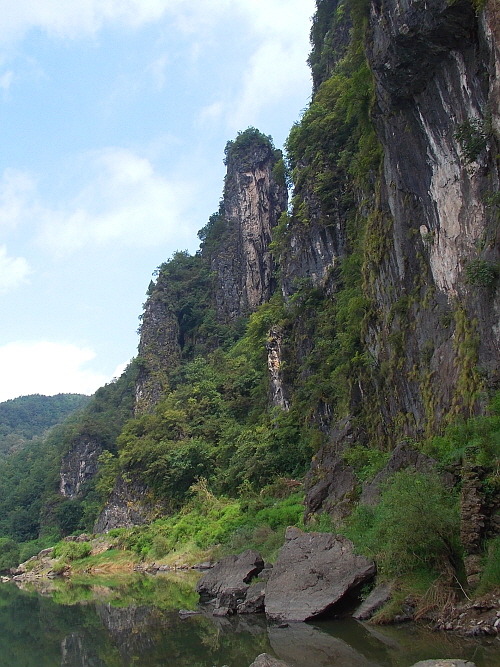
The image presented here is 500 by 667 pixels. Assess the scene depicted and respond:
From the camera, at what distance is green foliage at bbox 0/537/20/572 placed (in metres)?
50.2

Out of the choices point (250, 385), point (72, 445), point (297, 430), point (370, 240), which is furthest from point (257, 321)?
point (72, 445)

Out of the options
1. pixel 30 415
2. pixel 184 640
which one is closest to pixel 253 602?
pixel 184 640

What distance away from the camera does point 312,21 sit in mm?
46156

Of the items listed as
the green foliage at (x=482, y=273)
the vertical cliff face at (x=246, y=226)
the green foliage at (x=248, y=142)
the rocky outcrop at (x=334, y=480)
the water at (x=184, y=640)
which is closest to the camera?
the water at (x=184, y=640)

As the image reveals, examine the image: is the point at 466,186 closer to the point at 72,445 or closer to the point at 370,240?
the point at 370,240

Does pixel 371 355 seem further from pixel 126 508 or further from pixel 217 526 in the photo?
pixel 126 508

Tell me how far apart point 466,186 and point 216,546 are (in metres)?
19.4

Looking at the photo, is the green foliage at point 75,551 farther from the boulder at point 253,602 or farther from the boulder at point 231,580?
the boulder at point 253,602

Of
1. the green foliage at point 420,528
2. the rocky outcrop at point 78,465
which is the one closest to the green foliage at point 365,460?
the green foliage at point 420,528

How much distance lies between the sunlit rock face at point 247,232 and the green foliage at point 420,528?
49186 mm

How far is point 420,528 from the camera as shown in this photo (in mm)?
10930

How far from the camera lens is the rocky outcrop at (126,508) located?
40812mm

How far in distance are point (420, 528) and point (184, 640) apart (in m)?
5.43

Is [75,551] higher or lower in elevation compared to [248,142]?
lower
